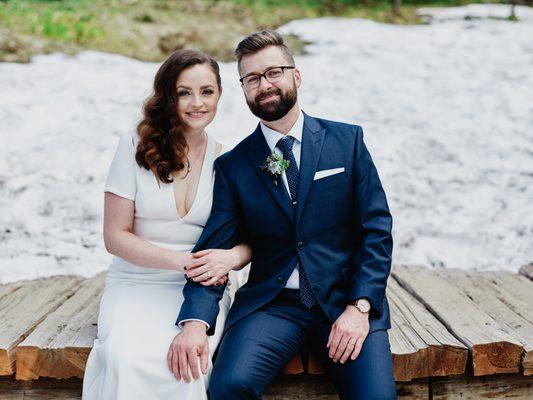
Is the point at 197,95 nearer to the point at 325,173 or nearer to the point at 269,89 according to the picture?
the point at 269,89

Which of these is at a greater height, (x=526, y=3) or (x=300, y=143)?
(x=526, y=3)

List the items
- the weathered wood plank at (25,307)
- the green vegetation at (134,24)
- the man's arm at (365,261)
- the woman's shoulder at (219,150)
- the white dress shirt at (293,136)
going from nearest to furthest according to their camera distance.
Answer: the man's arm at (365,261)
the weathered wood plank at (25,307)
the white dress shirt at (293,136)
the woman's shoulder at (219,150)
the green vegetation at (134,24)

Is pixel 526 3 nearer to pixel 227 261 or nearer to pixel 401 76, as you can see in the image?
pixel 401 76

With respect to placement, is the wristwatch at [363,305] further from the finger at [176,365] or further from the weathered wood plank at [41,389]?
the weathered wood plank at [41,389]

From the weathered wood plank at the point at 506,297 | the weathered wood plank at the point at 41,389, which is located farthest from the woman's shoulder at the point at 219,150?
the weathered wood plank at the point at 506,297

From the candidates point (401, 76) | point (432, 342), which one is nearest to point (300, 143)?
point (432, 342)

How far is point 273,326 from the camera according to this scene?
8.71 feet

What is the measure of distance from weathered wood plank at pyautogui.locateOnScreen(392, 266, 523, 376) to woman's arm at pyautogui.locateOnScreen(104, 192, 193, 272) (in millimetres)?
1359

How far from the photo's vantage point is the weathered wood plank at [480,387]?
2.87 metres

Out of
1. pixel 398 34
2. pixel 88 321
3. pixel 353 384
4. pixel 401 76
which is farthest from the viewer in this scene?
pixel 398 34

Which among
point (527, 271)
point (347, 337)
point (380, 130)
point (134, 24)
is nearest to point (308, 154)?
point (347, 337)

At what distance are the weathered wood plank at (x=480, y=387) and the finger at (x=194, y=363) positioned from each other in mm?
1181

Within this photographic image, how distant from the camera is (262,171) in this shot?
2822 mm

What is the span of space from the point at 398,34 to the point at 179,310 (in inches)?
294
